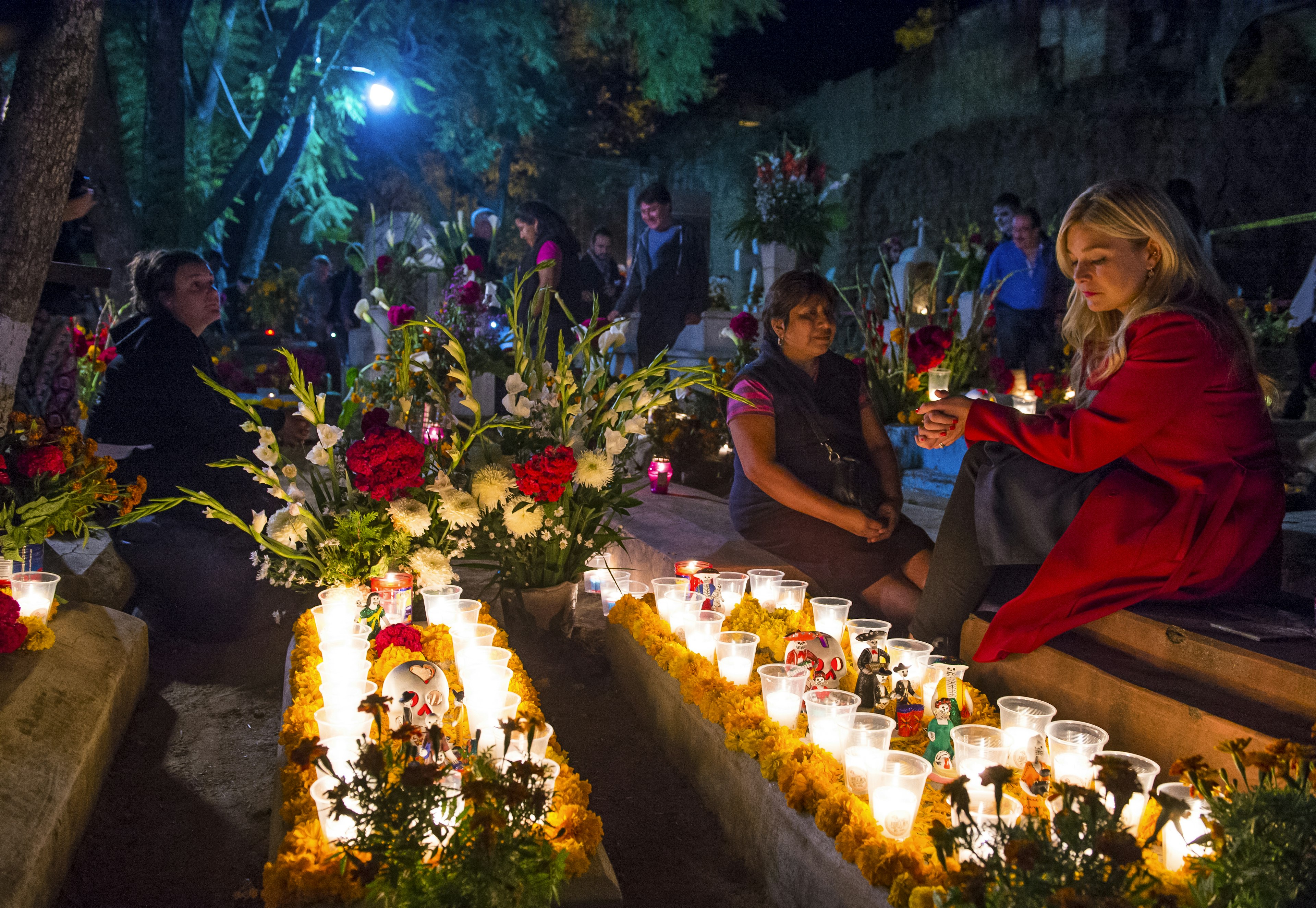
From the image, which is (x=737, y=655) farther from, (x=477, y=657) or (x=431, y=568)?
(x=431, y=568)

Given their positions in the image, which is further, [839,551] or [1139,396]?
[839,551]

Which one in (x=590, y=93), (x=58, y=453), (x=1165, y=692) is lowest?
(x=1165, y=692)

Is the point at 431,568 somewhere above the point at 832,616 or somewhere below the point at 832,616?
above

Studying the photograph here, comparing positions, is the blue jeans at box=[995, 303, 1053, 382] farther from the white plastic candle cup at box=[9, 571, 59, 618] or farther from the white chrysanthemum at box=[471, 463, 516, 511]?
the white plastic candle cup at box=[9, 571, 59, 618]

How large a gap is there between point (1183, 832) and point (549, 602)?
2.62 meters

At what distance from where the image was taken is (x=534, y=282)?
7.89 m

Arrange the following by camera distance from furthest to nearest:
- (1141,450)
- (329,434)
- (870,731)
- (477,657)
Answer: (329,434) < (477,657) < (1141,450) < (870,731)

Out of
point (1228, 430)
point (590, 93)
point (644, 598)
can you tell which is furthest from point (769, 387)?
point (590, 93)

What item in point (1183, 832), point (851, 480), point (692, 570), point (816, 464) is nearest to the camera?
point (1183, 832)

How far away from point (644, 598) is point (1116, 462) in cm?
175

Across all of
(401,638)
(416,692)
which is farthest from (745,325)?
(416,692)

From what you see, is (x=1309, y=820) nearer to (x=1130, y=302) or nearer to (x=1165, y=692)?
(x=1165, y=692)

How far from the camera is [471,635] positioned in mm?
3203

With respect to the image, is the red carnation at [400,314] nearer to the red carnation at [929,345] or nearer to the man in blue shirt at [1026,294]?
the red carnation at [929,345]
